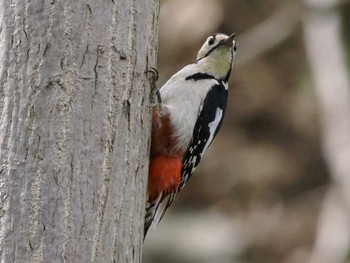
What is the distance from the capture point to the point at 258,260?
8.56 m

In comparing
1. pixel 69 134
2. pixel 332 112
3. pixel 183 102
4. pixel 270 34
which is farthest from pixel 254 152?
pixel 69 134

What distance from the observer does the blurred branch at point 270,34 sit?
7.55 m

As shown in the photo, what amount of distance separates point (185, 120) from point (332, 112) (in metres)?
2.71

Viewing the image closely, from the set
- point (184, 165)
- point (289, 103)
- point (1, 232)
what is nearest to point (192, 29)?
point (289, 103)

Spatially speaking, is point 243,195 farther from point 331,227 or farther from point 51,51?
point 51,51

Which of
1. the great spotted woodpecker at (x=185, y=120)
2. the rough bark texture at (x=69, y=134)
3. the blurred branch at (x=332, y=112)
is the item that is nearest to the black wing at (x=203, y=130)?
the great spotted woodpecker at (x=185, y=120)

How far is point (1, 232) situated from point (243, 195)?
6.32 m

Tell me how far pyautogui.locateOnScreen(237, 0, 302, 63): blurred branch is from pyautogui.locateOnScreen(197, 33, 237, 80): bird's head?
10.5 ft

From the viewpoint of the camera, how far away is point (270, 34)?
25.1 ft

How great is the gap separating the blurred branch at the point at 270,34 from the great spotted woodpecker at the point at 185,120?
3.23 m

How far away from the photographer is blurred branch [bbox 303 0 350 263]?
6324mm

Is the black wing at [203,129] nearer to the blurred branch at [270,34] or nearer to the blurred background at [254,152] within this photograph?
the blurred background at [254,152]

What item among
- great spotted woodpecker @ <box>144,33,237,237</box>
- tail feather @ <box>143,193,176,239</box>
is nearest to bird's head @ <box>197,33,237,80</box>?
great spotted woodpecker @ <box>144,33,237,237</box>

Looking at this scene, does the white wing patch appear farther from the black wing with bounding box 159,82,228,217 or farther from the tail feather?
the tail feather
